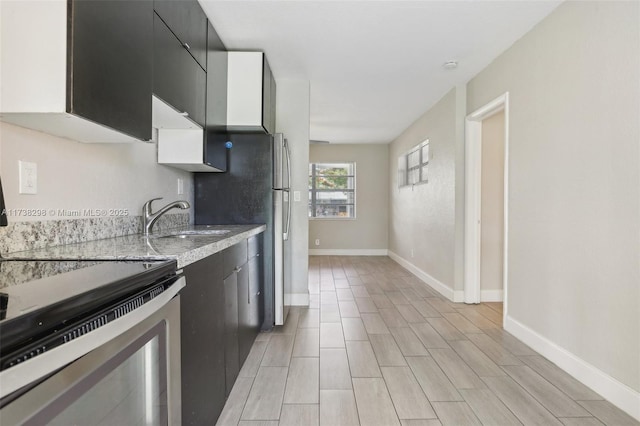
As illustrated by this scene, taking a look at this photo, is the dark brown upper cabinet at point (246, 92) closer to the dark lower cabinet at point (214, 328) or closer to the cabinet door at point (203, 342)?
the dark lower cabinet at point (214, 328)

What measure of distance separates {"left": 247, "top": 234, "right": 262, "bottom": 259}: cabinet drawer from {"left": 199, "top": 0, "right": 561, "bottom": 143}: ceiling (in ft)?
5.24

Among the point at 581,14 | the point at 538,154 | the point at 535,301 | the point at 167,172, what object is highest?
the point at 581,14

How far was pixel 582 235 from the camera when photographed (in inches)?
85.0

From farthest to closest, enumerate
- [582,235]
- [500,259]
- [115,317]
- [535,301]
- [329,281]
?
[329,281]
[500,259]
[535,301]
[582,235]
[115,317]

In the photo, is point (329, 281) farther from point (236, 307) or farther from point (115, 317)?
point (115, 317)

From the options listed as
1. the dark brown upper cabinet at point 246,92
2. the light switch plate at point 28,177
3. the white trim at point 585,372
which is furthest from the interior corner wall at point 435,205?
the light switch plate at point 28,177

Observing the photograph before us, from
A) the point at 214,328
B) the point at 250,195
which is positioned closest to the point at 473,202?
the point at 250,195

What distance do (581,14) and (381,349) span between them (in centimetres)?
257

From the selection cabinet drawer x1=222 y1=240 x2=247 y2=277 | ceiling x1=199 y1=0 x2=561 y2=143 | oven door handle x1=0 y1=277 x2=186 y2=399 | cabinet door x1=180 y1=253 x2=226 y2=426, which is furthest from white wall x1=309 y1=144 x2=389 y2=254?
oven door handle x1=0 y1=277 x2=186 y2=399

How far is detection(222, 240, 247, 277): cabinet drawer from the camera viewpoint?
1803mm

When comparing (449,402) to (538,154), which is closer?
(449,402)

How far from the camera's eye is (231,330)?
190 cm

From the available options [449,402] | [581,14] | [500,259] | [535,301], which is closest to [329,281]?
[500,259]

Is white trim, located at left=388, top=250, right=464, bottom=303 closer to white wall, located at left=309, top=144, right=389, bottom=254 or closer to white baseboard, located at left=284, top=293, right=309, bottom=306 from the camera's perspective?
white wall, located at left=309, top=144, right=389, bottom=254
